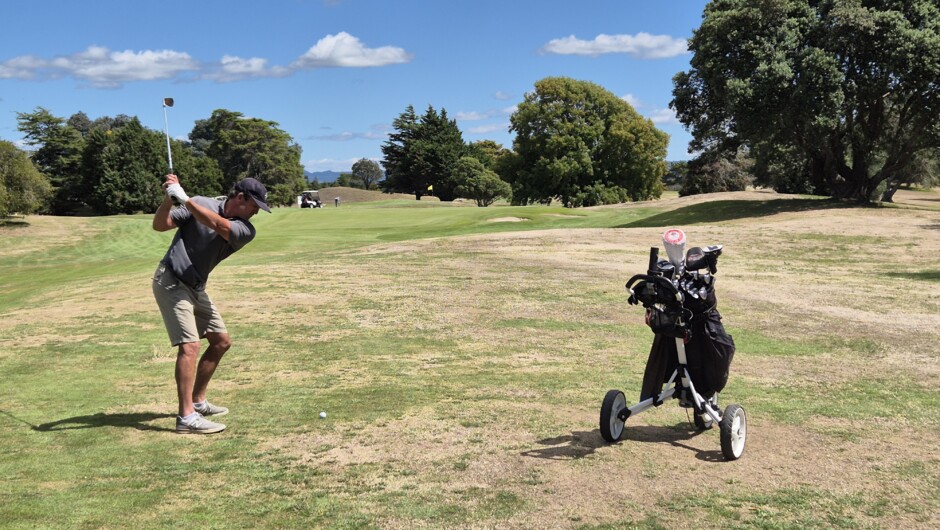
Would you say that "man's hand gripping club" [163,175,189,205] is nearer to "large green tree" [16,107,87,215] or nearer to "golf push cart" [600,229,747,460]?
"golf push cart" [600,229,747,460]

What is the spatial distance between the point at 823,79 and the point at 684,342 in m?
→ 30.1

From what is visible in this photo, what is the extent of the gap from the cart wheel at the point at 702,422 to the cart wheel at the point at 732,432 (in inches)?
25.0

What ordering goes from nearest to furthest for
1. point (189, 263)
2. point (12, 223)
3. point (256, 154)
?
point (189, 263) → point (12, 223) → point (256, 154)

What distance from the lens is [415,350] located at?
33.8 ft

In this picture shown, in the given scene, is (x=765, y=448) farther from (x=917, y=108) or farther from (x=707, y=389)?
(x=917, y=108)

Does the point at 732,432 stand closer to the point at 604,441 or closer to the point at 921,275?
the point at 604,441

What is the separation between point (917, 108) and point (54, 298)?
1354 inches

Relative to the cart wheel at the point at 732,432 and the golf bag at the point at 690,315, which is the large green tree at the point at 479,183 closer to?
the golf bag at the point at 690,315

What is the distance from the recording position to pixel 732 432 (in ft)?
19.6

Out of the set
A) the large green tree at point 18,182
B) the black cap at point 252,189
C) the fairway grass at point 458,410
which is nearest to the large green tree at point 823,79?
the fairway grass at point 458,410

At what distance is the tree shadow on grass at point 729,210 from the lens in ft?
116

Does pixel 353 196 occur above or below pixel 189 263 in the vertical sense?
above

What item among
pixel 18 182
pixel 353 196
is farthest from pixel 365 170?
pixel 18 182

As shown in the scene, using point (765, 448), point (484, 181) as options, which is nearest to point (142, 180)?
point (484, 181)
